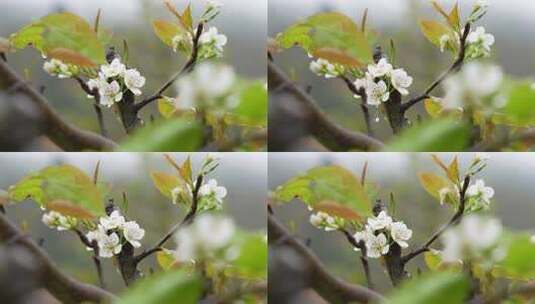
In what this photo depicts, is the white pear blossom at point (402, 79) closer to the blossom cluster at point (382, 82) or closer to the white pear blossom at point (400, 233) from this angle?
the blossom cluster at point (382, 82)

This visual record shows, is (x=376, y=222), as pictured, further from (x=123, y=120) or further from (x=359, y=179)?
(x=123, y=120)

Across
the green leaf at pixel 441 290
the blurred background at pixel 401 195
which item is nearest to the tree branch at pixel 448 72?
the blurred background at pixel 401 195

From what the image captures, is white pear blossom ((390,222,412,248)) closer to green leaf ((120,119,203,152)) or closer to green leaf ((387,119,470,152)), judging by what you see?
green leaf ((387,119,470,152))

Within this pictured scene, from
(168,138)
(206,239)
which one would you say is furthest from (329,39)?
(206,239)

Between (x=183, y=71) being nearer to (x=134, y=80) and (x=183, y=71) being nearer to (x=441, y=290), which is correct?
(x=134, y=80)

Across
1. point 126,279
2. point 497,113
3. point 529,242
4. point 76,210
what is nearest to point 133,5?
point 76,210

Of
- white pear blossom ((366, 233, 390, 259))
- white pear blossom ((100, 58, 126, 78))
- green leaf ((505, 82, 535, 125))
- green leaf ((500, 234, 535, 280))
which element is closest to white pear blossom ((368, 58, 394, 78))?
green leaf ((505, 82, 535, 125))
